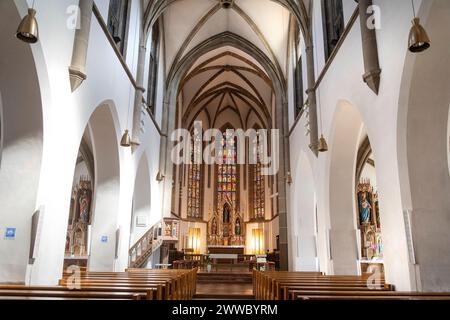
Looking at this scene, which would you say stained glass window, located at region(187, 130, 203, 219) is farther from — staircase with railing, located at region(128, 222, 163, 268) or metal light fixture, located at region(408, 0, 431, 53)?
metal light fixture, located at region(408, 0, 431, 53)

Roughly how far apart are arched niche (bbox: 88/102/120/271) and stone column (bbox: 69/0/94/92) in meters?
2.68

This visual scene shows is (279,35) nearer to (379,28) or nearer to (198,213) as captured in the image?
(379,28)

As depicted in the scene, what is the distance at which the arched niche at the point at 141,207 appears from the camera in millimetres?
14844

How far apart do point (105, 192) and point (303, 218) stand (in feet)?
26.5

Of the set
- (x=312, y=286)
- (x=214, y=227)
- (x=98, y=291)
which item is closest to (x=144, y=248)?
(x=312, y=286)

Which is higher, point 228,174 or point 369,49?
point 228,174

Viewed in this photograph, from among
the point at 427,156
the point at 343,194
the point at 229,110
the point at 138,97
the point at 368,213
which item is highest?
the point at 229,110

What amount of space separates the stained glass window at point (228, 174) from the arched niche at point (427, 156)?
2122cm

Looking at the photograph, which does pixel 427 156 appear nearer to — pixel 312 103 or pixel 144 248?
pixel 312 103

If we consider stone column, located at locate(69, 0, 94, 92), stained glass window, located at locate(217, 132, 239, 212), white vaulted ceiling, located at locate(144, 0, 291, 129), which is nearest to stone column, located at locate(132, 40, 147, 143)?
white vaulted ceiling, located at locate(144, 0, 291, 129)

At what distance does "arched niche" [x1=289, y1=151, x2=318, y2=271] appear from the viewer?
1465 cm

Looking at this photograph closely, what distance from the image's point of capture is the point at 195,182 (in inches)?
1065

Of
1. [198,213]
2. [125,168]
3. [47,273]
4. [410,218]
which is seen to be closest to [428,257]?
[410,218]
